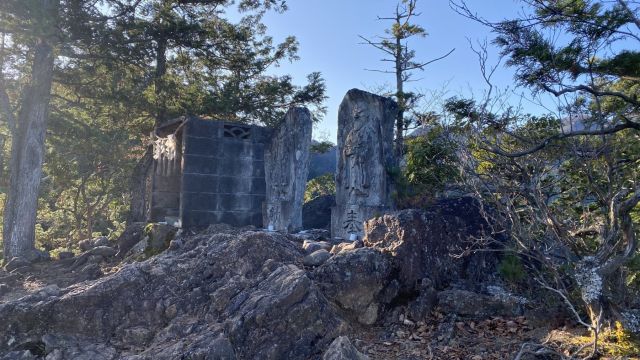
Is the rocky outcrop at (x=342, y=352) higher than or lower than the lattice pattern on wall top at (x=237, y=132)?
lower

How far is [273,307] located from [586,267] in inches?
95.1

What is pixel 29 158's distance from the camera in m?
12.8

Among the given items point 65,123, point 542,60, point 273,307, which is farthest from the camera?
point 65,123

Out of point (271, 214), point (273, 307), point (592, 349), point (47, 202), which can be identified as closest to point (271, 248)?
point (273, 307)

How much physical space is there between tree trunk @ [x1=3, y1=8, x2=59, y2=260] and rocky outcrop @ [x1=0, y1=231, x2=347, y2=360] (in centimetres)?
920

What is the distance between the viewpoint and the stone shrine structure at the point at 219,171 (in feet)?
34.2

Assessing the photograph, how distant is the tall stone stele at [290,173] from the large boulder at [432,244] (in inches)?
197

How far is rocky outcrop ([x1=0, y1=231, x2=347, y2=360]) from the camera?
3.91m

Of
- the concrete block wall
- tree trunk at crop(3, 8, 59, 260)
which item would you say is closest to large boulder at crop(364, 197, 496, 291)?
the concrete block wall

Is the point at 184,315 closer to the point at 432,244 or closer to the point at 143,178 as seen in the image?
the point at 432,244

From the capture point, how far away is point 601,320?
3.65 metres

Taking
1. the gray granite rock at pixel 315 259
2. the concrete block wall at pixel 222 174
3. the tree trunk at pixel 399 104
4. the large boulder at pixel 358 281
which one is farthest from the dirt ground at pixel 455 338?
the tree trunk at pixel 399 104

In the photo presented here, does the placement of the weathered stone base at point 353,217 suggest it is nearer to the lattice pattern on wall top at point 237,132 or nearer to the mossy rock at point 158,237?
the lattice pattern on wall top at point 237,132

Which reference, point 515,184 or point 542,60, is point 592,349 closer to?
point 515,184
